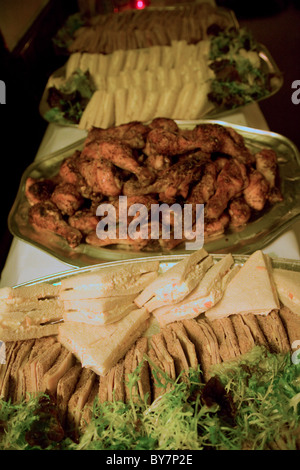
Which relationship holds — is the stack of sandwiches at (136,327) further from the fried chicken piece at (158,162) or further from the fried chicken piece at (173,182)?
the fried chicken piece at (158,162)

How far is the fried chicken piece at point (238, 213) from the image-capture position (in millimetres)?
2953

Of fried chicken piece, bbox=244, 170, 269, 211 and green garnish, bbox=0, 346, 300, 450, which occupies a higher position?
green garnish, bbox=0, 346, 300, 450

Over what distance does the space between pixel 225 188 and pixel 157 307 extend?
3.43 feet

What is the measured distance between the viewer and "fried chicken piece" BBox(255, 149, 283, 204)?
3.08m

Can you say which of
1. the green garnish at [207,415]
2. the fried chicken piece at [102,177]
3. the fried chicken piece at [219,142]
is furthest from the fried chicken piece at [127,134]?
the green garnish at [207,415]

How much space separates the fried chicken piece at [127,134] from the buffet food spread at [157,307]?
0.05 ft

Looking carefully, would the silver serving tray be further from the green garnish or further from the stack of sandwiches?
the green garnish

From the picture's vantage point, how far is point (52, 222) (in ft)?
10.1

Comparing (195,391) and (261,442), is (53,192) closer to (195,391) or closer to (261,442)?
(195,391)

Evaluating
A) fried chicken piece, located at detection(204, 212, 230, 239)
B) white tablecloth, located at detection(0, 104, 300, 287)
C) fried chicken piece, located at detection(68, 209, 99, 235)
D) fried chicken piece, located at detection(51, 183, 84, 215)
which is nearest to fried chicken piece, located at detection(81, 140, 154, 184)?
fried chicken piece, located at detection(51, 183, 84, 215)

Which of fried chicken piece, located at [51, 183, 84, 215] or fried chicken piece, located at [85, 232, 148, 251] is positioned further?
fried chicken piece, located at [51, 183, 84, 215]

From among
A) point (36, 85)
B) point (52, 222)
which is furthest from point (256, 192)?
point (36, 85)

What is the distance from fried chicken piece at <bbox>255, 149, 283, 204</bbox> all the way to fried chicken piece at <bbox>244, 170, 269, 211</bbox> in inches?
2.7

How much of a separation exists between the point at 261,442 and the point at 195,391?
0.34 metres
